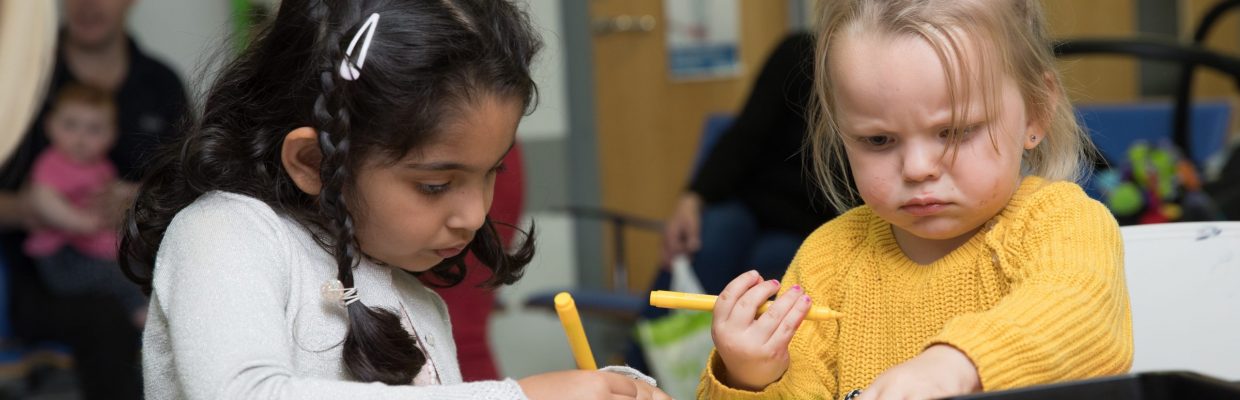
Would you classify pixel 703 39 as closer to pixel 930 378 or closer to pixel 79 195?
pixel 79 195

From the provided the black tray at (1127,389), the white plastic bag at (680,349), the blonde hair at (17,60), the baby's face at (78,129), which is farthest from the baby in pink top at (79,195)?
the black tray at (1127,389)

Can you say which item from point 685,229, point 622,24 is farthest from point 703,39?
point 685,229

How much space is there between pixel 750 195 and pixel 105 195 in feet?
4.36

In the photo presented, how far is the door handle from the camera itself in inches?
155

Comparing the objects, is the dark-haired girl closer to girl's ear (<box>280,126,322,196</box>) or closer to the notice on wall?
girl's ear (<box>280,126,322,196</box>)

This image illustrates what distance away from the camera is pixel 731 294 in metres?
0.86

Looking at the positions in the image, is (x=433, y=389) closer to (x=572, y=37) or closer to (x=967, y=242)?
(x=967, y=242)

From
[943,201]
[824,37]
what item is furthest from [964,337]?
[824,37]

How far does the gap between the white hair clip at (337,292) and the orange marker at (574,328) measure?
0.18 meters

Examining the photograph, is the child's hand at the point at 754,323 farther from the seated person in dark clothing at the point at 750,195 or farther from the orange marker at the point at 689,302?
the seated person in dark clothing at the point at 750,195

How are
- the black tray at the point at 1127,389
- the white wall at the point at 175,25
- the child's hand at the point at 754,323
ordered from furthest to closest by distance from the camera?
the white wall at the point at 175,25, the child's hand at the point at 754,323, the black tray at the point at 1127,389

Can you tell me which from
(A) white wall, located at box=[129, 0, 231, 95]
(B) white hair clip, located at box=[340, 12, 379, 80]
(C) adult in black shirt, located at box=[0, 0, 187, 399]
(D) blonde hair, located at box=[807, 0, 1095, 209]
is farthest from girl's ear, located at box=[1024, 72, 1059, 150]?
(A) white wall, located at box=[129, 0, 231, 95]

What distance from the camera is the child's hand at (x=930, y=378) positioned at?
29.6 inches

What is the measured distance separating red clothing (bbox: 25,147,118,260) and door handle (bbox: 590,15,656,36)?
1.70 meters
